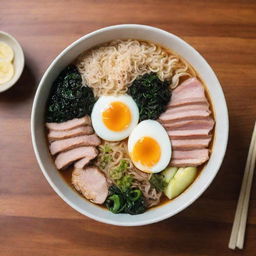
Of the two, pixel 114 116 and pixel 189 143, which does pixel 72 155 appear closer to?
pixel 114 116

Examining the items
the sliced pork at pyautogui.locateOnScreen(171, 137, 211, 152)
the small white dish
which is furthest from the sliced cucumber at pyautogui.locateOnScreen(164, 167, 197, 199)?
the small white dish

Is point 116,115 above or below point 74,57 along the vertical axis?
below

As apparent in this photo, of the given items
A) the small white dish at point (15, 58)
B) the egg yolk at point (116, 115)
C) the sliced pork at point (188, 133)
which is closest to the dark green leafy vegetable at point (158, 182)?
the sliced pork at point (188, 133)

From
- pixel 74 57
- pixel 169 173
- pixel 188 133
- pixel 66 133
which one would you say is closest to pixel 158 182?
pixel 169 173

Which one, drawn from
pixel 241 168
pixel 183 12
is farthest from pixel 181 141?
pixel 183 12

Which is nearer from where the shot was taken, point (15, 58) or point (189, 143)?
point (189, 143)

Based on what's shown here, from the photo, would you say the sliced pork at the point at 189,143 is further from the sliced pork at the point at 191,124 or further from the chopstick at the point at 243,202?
the chopstick at the point at 243,202

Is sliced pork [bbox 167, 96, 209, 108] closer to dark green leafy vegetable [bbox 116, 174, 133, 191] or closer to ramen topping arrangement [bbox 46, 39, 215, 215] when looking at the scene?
ramen topping arrangement [bbox 46, 39, 215, 215]

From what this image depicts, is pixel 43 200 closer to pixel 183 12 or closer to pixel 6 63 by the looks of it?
pixel 6 63
